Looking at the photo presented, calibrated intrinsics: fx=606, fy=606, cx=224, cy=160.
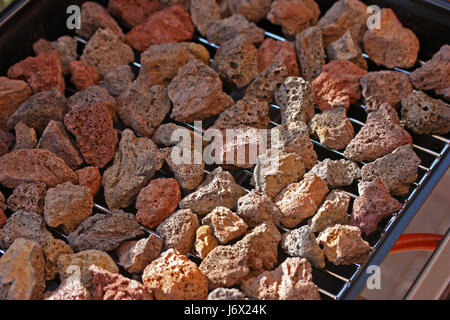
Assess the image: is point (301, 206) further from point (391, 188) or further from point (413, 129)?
point (413, 129)

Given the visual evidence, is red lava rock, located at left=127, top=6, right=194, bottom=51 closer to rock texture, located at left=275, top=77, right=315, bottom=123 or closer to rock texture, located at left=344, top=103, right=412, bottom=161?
rock texture, located at left=275, top=77, right=315, bottom=123

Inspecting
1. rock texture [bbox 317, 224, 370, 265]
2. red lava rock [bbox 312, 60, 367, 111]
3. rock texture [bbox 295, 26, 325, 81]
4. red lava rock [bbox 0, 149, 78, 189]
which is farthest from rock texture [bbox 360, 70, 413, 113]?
red lava rock [bbox 0, 149, 78, 189]

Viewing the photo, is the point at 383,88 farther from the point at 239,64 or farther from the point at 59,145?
the point at 59,145

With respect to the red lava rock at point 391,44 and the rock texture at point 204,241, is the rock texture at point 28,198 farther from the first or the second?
the red lava rock at point 391,44

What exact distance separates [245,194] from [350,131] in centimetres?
29

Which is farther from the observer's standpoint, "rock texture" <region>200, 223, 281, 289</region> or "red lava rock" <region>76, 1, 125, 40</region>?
"red lava rock" <region>76, 1, 125, 40</region>

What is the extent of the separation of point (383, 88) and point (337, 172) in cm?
27

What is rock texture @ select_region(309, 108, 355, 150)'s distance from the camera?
4.60ft

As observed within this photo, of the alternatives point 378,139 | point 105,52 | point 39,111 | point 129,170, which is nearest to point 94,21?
point 105,52

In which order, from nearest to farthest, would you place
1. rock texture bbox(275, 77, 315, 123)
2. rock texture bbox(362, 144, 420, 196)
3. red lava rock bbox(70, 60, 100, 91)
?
rock texture bbox(362, 144, 420, 196) < rock texture bbox(275, 77, 315, 123) < red lava rock bbox(70, 60, 100, 91)

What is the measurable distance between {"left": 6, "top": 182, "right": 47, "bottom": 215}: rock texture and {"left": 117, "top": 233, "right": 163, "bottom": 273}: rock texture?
0.23 metres

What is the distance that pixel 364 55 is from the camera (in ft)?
5.27

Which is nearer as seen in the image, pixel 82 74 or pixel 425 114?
pixel 425 114

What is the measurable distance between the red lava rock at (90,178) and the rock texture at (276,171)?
0.36m
